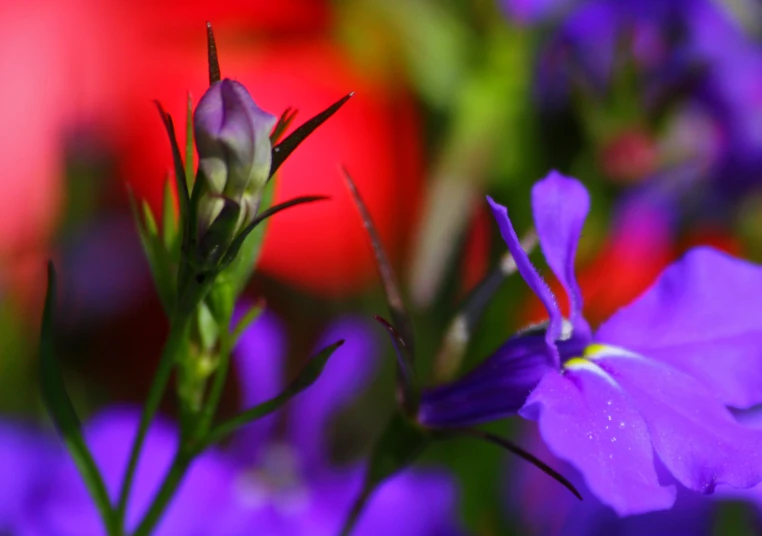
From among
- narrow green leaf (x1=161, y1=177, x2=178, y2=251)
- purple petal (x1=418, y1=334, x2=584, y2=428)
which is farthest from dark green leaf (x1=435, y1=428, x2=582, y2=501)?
narrow green leaf (x1=161, y1=177, x2=178, y2=251)

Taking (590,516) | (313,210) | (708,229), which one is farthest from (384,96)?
(590,516)

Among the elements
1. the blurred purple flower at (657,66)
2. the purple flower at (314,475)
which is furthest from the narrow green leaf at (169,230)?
the blurred purple flower at (657,66)

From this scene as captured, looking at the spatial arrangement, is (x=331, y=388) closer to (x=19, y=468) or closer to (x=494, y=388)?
(x=19, y=468)

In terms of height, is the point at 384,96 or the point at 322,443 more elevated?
the point at 384,96

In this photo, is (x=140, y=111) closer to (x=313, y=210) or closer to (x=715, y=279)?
(x=313, y=210)

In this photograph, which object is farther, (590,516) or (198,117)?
(590,516)

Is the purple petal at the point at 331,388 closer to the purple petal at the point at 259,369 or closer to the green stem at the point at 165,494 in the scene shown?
the purple petal at the point at 259,369
